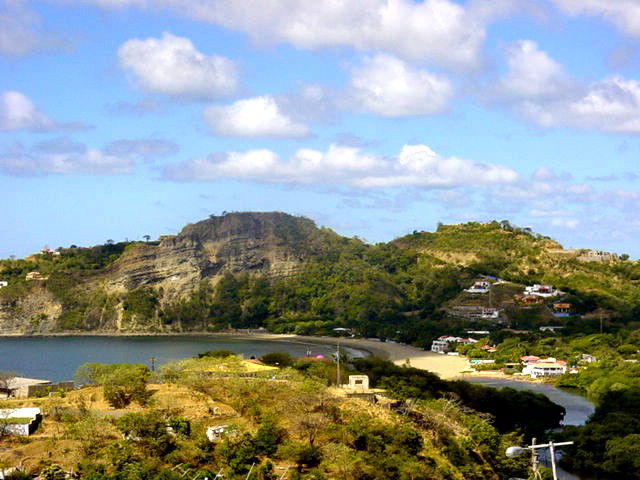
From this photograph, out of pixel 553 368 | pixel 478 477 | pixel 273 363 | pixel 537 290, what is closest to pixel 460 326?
pixel 537 290

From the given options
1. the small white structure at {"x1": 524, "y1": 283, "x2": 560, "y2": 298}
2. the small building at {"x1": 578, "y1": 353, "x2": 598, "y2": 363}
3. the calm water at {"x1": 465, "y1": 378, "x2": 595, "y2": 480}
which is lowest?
the calm water at {"x1": 465, "y1": 378, "x2": 595, "y2": 480}

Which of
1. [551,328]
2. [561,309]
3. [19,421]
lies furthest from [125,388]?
[561,309]

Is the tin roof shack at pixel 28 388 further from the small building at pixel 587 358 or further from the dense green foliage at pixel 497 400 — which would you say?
the small building at pixel 587 358

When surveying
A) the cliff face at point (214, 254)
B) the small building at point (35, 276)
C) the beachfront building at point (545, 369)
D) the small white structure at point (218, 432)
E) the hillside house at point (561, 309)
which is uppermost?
the cliff face at point (214, 254)

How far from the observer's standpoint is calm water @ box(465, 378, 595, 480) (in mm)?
33719

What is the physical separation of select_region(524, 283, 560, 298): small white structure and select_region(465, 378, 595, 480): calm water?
38.4 meters

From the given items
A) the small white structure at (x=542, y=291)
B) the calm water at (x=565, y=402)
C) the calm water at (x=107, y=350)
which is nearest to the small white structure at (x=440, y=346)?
the calm water at (x=107, y=350)

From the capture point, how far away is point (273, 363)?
161 feet

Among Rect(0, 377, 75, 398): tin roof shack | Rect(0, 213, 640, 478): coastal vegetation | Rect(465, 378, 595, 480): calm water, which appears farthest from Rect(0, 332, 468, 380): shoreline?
Rect(0, 377, 75, 398): tin roof shack

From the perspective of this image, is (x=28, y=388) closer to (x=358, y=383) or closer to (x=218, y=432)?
(x=218, y=432)

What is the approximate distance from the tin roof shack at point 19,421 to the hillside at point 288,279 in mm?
66225

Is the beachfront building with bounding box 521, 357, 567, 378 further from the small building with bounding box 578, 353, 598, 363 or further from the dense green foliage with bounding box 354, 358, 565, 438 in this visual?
the dense green foliage with bounding box 354, 358, 565, 438

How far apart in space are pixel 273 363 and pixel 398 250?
82.6m

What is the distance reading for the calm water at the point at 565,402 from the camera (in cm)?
3372
